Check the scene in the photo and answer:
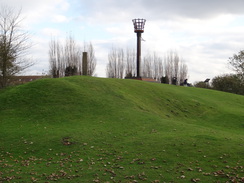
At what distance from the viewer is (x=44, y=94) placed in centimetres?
2220

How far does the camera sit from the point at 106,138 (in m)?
15.2

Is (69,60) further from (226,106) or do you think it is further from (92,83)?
(226,106)

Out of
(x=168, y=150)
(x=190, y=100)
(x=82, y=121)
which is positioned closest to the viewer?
(x=168, y=150)

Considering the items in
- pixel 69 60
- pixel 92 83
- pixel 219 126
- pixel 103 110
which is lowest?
pixel 219 126

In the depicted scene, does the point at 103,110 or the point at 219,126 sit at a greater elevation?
the point at 103,110

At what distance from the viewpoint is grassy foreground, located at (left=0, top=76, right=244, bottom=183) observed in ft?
34.8

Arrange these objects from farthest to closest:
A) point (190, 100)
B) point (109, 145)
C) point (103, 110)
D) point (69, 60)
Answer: point (69, 60) → point (190, 100) → point (103, 110) → point (109, 145)

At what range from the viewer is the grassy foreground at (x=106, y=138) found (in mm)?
10617

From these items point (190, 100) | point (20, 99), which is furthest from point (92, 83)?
point (190, 100)

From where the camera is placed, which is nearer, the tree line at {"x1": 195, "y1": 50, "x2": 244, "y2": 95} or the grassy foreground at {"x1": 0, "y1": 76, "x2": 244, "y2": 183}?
the grassy foreground at {"x1": 0, "y1": 76, "x2": 244, "y2": 183}

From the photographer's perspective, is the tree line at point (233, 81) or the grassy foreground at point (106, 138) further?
the tree line at point (233, 81)

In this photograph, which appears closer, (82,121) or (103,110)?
(82,121)

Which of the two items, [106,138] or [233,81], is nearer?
[106,138]

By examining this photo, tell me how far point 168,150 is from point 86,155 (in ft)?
12.1
